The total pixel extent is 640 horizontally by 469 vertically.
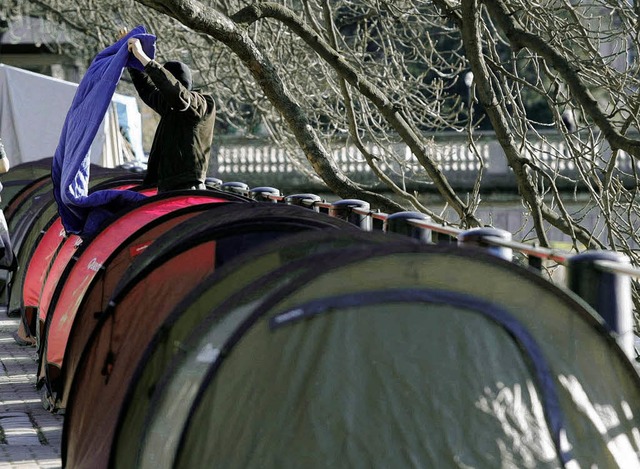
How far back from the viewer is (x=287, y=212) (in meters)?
6.12

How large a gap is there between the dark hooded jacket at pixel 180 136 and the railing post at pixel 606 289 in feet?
14.2

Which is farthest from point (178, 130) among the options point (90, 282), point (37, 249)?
point (37, 249)

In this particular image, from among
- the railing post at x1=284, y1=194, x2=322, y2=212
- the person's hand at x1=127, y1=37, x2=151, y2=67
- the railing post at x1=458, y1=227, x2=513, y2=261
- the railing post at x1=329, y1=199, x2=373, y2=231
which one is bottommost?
the railing post at x1=284, y1=194, x2=322, y2=212

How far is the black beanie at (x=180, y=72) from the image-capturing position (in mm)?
9211

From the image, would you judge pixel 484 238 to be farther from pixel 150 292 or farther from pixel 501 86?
pixel 501 86

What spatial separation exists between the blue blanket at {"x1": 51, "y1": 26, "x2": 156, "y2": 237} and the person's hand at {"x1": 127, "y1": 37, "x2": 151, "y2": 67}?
2.4 inches

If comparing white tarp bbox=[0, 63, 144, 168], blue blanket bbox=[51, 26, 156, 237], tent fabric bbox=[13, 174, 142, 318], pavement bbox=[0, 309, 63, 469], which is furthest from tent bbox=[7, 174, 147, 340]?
white tarp bbox=[0, 63, 144, 168]

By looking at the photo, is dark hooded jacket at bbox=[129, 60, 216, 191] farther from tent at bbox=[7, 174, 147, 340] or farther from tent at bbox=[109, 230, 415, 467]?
tent at bbox=[109, 230, 415, 467]

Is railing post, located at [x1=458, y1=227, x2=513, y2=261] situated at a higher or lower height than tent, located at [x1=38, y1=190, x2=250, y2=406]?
higher

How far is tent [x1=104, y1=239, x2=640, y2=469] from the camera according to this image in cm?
451

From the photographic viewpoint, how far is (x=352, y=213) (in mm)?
8422

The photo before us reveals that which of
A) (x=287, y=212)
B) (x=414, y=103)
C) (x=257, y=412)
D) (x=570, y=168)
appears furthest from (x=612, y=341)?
(x=570, y=168)

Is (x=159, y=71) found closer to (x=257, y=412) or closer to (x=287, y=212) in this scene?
(x=287, y=212)

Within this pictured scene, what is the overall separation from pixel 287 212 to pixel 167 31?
50.1ft
